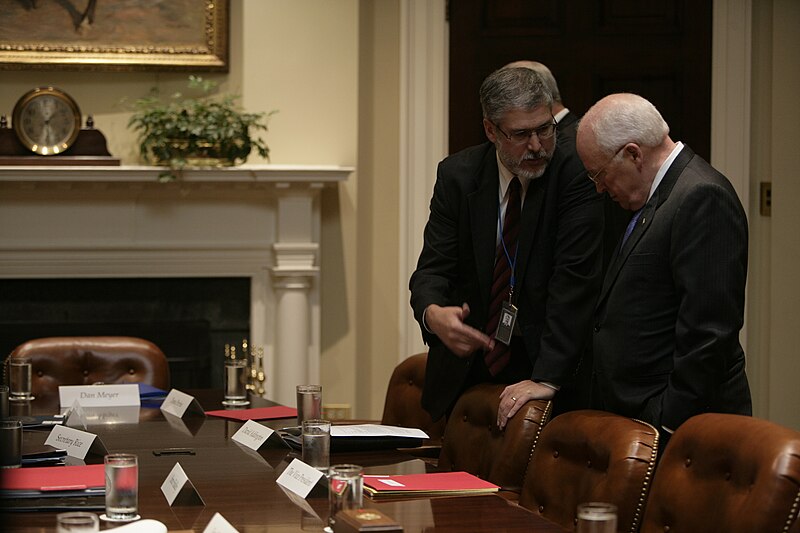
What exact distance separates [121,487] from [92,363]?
7.37ft

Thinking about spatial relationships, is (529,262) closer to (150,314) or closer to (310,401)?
(310,401)

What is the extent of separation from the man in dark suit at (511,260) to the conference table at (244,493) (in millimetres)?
413

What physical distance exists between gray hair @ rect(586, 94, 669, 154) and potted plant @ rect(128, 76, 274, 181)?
276 centimetres

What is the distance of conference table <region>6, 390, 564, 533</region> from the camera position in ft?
6.22

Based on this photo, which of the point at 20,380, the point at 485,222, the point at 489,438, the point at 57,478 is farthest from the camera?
the point at 20,380

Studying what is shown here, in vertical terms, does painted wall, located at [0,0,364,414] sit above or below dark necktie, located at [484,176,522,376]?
above

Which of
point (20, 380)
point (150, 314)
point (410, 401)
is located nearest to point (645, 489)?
point (410, 401)

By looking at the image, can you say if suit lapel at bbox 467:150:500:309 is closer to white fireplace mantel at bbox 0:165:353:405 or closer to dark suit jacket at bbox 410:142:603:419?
dark suit jacket at bbox 410:142:603:419

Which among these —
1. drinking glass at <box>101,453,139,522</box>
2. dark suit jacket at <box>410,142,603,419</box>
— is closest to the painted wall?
dark suit jacket at <box>410,142,603,419</box>

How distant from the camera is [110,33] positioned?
5.35 meters

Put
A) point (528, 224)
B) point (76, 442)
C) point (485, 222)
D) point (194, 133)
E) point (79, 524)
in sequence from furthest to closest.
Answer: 1. point (194, 133)
2. point (485, 222)
3. point (528, 224)
4. point (76, 442)
5. point (79, 524)

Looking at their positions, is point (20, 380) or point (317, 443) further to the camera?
point (20, 380)

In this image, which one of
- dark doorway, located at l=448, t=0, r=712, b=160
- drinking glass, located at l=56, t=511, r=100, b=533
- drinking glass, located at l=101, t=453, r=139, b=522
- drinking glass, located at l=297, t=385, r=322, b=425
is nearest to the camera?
drinking glass, located at l=56, t=511, r=100, b=533

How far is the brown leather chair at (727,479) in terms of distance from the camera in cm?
183
